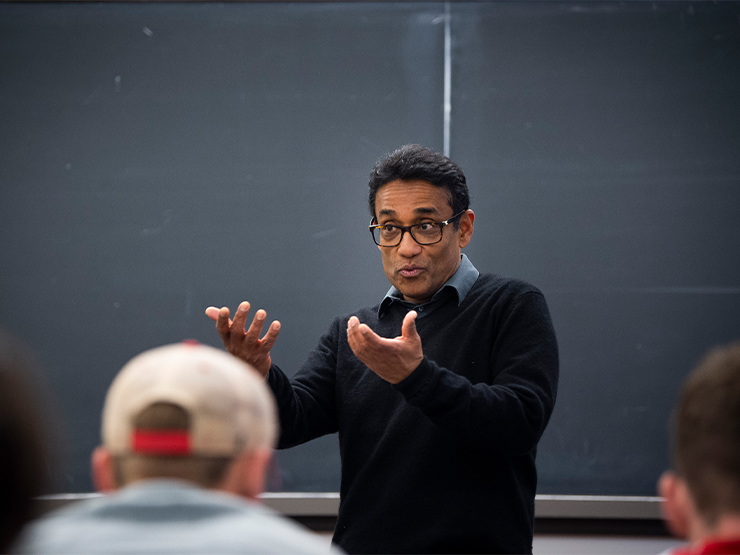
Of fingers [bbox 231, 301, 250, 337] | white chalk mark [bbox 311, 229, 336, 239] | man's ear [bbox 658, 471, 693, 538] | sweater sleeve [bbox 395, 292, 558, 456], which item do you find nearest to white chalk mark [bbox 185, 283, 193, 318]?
white chalk mark [bbox 311, 229, 336, 239]

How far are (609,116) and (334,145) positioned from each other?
3.40ft

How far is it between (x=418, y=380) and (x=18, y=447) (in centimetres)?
75

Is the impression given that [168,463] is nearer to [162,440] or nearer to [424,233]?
[162,440]

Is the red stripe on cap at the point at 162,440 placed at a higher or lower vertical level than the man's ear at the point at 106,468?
higher

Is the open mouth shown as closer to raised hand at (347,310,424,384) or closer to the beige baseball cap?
raised hand at (347,310,424,384)

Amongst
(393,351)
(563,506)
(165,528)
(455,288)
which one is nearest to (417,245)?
(455,288)

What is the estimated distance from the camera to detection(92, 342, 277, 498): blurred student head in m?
0.62

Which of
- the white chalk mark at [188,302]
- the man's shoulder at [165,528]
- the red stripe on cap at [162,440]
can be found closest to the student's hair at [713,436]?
the man's shoulder at [165,528]

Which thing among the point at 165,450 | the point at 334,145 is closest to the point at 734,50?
the point at 334,145

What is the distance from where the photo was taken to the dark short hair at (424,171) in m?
1.62

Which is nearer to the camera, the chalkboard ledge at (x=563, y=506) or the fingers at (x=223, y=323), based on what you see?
the fingers at (x=223, y=323)

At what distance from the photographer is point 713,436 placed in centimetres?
60

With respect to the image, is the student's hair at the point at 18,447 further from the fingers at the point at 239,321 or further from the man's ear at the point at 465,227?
the man's ear at the point at 465,227

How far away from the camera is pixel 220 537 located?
0.57m
